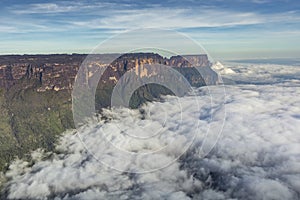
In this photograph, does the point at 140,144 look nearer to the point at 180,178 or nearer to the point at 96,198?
the point at 180,178

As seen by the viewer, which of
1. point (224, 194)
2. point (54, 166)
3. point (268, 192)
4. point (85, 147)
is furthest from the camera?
point (85, 147)

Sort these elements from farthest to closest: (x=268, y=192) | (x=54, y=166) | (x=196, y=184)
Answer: (x=54, y=166) → (x=196, y=184) → (x=268, y=192)

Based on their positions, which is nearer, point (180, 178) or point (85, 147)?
point (180, 178)

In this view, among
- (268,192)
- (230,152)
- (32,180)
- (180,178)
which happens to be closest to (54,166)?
(32,180)

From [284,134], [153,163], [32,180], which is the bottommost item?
[32,180]

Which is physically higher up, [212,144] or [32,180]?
[212,144]

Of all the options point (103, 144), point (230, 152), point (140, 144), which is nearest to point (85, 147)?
point (103, 144)

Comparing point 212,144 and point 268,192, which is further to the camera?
point 212,144

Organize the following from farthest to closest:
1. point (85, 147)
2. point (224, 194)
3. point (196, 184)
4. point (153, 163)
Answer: point (85, 147) < point (153, 163) < point (196, 184) < point (224, 194)

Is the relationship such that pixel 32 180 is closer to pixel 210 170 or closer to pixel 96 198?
pixel 96 198
